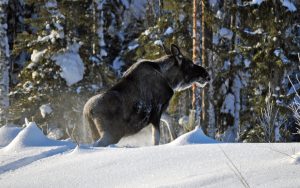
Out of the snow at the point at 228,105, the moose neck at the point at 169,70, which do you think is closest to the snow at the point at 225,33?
the snow at the point at 228,105

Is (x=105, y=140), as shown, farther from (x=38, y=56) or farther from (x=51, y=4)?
(x=51, y=4)

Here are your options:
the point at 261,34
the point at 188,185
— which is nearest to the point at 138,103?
the point at 188,185

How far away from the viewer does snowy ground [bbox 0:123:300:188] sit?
3381mm

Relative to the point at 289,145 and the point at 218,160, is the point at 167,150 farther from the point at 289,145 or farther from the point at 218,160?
the point at 289,145

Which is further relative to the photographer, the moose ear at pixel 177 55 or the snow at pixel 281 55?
the snow at pixel 281 55

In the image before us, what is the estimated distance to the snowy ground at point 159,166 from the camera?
338 cm

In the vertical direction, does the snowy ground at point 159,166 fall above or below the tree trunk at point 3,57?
above

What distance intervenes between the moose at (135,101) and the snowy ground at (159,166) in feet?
7.36

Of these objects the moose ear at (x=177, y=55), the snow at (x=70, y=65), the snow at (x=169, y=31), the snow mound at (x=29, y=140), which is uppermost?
the moose ear at (x=177, y=55)

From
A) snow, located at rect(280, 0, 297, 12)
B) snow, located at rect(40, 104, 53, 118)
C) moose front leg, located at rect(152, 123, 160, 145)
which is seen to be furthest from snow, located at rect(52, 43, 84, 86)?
moose front leg, located at rect(152, 123, 160, 145)

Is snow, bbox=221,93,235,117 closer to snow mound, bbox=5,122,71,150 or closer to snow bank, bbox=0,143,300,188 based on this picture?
snow mound, bbox=5,122,71,150

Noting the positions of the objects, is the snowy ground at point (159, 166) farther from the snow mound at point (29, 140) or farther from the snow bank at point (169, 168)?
the snow mound at point (29, 140)

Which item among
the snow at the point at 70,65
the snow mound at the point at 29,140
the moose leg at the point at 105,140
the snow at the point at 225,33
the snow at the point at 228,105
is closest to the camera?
the snow mound at the point at 29,140

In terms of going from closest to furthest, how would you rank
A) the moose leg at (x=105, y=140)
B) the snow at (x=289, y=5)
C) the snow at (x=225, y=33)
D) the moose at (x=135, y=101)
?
1. the moose leg at (x=105, y=140)
2. the moose at (x=135, y=101)
3. the snow at (x=289, y=5)
4. the snow at (x=225, y=33)
